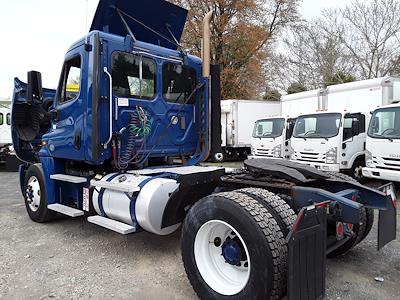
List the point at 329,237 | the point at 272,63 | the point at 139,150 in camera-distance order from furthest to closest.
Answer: the point at 272,63, the point at 139,150, the point at 329,237

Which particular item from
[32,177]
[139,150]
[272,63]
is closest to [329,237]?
[139,150]

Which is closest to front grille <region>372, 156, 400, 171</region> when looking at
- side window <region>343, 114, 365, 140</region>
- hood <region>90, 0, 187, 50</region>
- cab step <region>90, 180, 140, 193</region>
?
side window <region>343, 114, 365, 140</region>

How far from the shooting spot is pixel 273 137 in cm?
1306

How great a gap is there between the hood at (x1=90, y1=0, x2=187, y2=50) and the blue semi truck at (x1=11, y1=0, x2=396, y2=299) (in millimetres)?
16

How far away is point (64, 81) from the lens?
17.7ft

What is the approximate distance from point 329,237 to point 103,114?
10.0 feet

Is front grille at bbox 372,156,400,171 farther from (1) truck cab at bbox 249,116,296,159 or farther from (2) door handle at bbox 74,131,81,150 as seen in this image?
(2) door handle at bbox 74,131,81,150

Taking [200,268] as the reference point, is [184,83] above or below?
above

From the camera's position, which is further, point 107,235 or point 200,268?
point 107,235

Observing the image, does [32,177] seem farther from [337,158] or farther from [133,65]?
[337,158]

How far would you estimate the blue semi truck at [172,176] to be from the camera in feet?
9.71

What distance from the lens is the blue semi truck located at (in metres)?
2.96

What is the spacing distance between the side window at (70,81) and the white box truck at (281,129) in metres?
8.73

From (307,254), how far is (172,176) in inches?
78.7
